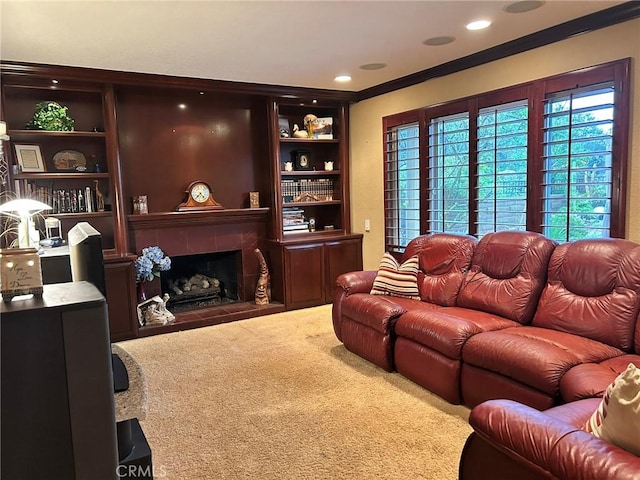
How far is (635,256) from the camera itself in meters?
2.86

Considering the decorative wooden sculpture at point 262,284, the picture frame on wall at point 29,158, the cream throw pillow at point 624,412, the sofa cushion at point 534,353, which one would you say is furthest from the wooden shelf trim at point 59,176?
the cream throw pillow at point 624,412

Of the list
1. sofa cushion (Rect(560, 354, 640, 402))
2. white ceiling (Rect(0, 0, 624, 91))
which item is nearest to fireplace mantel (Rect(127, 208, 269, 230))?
white ceiling (Rect(0, 0, 624, 91))

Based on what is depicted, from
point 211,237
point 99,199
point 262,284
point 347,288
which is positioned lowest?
point 262,284

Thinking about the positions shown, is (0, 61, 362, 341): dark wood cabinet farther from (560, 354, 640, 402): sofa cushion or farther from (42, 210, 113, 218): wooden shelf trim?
(560, 354, 640, 402): sofa cushion

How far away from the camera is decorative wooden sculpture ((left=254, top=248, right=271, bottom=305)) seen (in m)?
5.72

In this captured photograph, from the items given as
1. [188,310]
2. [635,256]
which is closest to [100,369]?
[635,256]

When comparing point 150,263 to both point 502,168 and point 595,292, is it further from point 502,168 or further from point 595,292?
point 595,292

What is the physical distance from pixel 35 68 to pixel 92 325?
3.98m

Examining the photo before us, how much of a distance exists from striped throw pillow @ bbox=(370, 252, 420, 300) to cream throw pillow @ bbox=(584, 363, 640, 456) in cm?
249

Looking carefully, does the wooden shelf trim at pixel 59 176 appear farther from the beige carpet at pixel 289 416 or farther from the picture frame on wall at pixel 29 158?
the beige carpet at pixel 289 416

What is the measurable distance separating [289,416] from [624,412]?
2.02 meters

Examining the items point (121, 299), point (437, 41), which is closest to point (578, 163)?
point (437, 41)

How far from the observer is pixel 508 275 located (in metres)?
3.51

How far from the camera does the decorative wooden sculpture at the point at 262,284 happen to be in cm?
572
